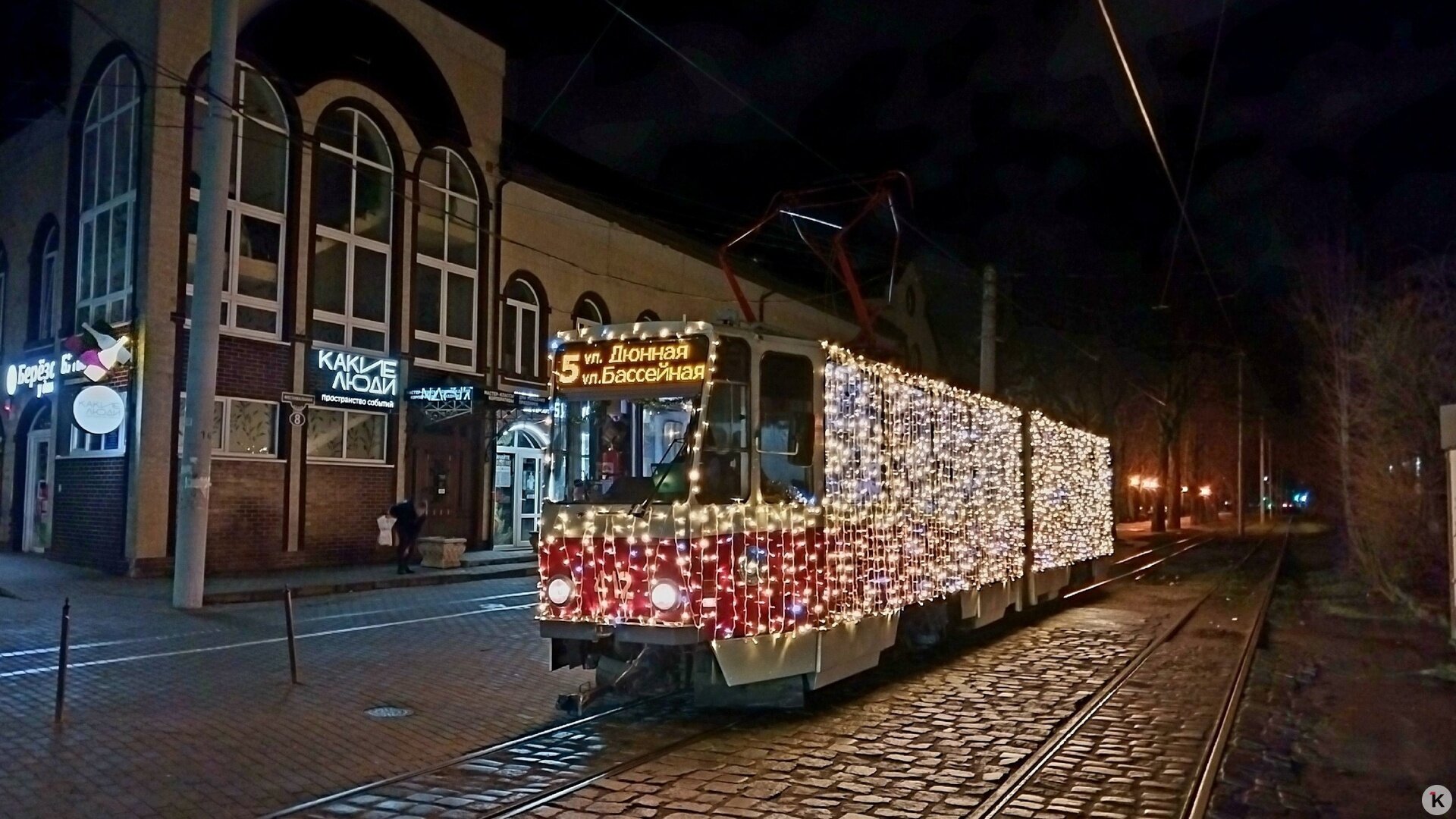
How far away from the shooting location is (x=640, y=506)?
909cm

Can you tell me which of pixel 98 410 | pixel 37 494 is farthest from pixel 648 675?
pixel 37 494

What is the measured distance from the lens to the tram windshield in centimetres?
927

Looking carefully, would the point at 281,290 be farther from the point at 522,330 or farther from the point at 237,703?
the point at 237,703

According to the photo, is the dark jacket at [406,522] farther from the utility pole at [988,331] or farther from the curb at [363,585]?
the utility pole at [988,331]

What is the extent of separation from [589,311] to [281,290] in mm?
10361

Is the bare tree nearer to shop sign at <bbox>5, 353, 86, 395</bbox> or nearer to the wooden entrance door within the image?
the wooden entrance door

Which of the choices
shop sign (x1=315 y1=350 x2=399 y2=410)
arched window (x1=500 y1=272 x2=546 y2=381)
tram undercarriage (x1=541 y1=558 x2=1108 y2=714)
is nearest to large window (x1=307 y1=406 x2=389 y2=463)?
shop sign (x1=315 y1=350 x2=399 y2=410)

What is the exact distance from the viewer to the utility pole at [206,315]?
634 inches

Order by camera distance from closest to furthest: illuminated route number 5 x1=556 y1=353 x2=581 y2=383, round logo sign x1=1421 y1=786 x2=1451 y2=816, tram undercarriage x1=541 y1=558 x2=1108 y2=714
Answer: round logo sign x1=1421 y1=786 x2=1451 y2=816, tram undercarriage x1=541 y1=558 x2=1108 y2=714, illuminated route number 5 x1=556 y1=353 x2=581 y2=383

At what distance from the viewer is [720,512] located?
893 cm

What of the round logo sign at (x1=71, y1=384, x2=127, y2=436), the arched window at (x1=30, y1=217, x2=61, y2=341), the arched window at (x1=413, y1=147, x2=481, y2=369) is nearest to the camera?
the round logo sign at (x1=71, y1=384, x2=127, y2=436)

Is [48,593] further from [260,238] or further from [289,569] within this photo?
[260,238]

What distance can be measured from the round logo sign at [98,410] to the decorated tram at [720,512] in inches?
518

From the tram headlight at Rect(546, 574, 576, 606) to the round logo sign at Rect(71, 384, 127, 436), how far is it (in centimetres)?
1357
